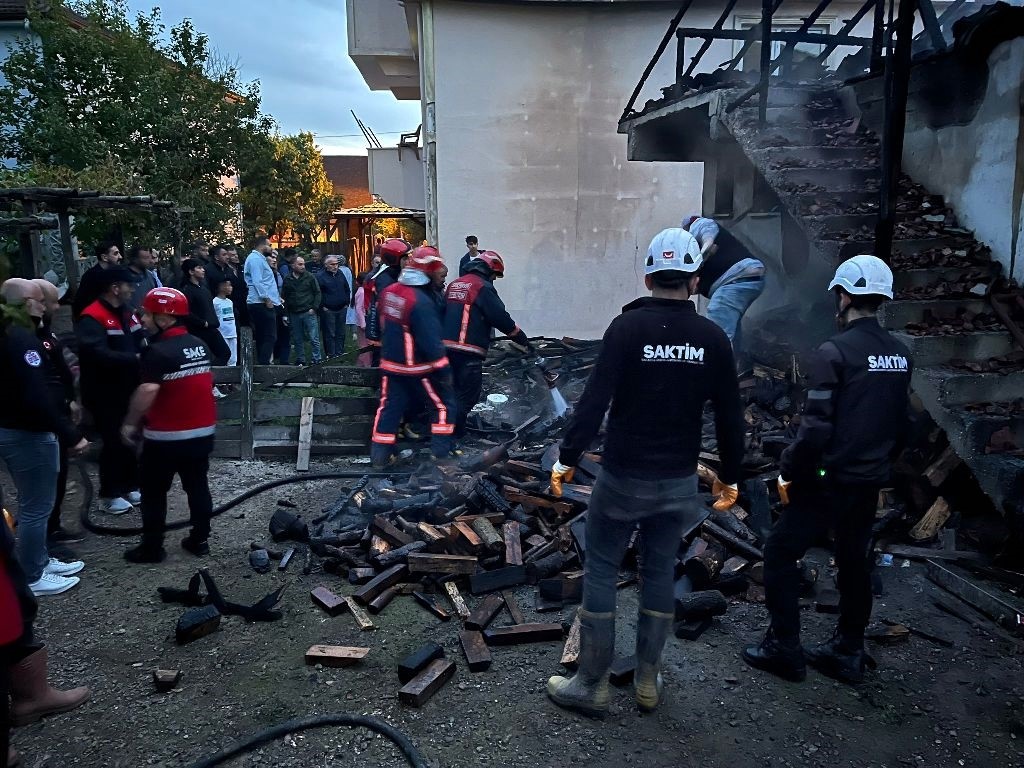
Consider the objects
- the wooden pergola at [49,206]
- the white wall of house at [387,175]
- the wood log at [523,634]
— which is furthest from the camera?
the white wall of house at [387,175]

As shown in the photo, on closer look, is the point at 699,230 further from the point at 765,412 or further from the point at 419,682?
the point at 419,682

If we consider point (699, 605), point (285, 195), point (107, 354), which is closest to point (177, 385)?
point (107, 354)

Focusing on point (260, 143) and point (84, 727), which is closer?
point (84, 727)

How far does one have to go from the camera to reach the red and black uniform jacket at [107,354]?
5.76 metres

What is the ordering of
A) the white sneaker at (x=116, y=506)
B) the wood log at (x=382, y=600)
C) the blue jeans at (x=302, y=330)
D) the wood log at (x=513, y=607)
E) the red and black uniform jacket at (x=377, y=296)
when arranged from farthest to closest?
the blue jeans at (x=302, y=330), the red and black uniform jacket at (x=377, y=296), the white sneaker at (x=116, y=506), the wood log at (x=382, y=600), the wood log at (x=513, y=607)

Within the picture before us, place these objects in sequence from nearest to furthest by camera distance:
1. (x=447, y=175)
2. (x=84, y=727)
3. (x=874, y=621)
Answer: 1. (x=84, y=727)
2. (x=874, y=621)
3. (x=447, y=175)

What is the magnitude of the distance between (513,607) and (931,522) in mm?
3450

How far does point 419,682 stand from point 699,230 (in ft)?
19.0

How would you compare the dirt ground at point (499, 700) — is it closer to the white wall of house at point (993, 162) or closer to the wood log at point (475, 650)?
the wood log at point (475, 650)

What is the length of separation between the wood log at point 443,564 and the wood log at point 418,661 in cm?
87

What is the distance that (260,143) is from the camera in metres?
16.7

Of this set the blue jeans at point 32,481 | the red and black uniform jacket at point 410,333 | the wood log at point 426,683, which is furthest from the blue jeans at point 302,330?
the wood log at point 426,683

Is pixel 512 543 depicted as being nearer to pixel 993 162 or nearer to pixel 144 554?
pixel 144 554

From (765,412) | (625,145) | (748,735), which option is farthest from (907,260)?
(625,145)
